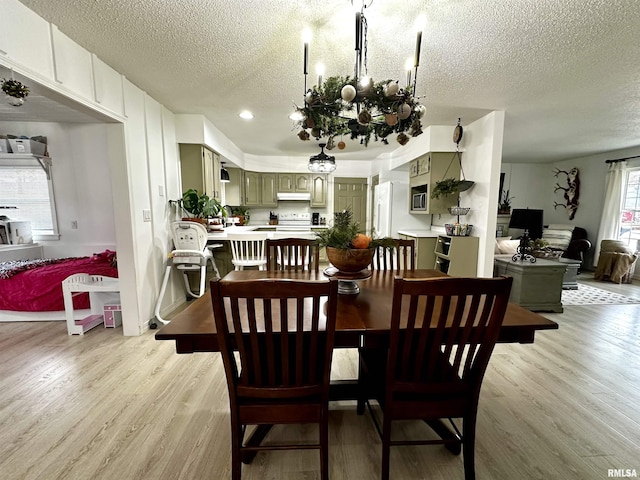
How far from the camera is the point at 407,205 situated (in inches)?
190

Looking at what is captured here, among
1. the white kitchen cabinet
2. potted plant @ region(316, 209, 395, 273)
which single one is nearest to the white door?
potted plant @ region(316, 209, 395, 273)

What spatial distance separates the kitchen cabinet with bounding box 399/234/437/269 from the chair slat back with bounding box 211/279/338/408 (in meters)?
3.08

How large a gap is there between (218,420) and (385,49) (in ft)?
8.81

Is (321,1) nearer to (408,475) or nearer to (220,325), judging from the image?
(220,325)

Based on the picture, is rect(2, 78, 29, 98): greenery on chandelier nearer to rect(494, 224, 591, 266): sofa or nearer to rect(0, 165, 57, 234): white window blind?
rect(0, 165, 57, 234): white window blind

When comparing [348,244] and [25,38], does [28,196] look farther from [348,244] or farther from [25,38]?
[348,244]

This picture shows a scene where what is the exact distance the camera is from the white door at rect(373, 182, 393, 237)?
16.0ft

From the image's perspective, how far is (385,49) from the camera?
76.9 inches

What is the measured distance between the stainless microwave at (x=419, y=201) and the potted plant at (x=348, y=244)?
2.86 m

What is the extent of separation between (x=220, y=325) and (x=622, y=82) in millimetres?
3765

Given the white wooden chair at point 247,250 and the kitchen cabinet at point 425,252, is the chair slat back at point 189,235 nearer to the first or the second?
the white wooden chair at point 247,250

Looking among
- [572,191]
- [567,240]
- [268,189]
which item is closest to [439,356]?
[268,189]

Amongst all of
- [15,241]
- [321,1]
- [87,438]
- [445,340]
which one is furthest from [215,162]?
[445,340]

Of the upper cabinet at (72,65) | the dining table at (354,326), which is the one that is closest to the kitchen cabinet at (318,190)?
the upper cabinet at (72,65)
